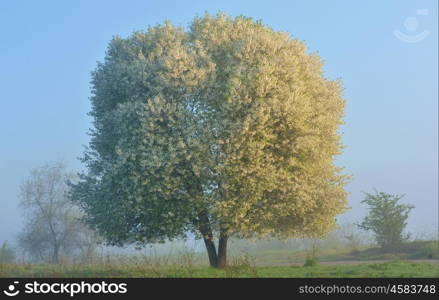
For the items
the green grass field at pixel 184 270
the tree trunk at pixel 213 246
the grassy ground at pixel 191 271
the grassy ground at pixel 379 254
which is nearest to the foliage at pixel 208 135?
the tree trunk at pixel 213 246

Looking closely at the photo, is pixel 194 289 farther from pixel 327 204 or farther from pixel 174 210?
pixel 327 204

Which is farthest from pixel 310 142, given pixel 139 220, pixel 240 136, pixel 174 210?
pixel 139 220

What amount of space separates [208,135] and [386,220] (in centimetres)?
2530

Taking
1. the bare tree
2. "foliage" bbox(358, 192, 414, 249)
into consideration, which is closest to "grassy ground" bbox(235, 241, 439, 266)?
"foliage" bbox(358, 192, 414, 249)

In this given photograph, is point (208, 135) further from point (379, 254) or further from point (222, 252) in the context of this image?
point (379, 254)

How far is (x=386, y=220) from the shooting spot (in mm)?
44062

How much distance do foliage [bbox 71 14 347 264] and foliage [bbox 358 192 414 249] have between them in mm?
Answer: 16947

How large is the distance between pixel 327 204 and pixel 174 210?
33.6ft

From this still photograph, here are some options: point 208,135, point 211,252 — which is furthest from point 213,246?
point 208,135

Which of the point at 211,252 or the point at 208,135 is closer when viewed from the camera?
the point at 208,135

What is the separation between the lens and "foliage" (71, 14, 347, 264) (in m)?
25.7

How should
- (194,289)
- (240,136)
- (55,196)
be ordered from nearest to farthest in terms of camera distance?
(194,289), (240,136), (55,196)

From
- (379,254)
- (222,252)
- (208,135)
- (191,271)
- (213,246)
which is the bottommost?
(379,254)

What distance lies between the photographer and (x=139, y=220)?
93.9ft
